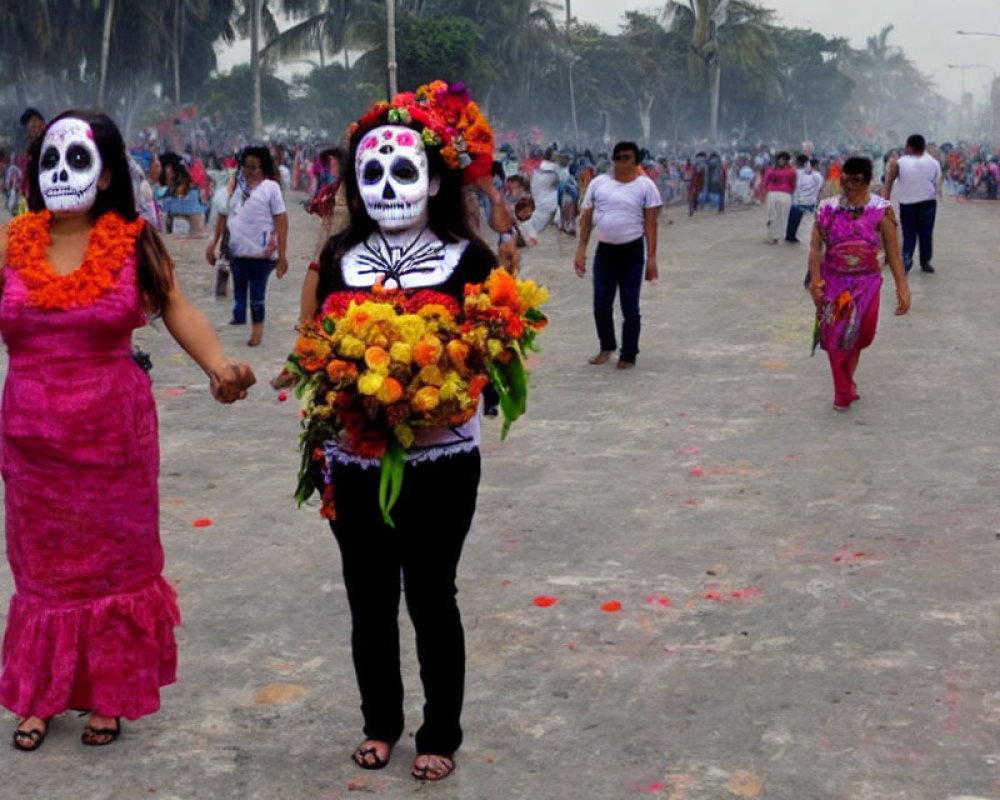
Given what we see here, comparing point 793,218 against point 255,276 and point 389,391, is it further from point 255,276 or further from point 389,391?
point 389,391

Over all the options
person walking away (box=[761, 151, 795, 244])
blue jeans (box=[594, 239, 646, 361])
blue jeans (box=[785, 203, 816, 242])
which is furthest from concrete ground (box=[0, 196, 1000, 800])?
person walking away (box=[761, 151, 795, 244])

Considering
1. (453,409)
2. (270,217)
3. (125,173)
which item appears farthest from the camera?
(270,217)

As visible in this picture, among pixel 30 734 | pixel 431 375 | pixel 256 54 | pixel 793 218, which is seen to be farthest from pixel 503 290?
pixel 256 54

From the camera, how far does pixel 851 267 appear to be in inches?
384

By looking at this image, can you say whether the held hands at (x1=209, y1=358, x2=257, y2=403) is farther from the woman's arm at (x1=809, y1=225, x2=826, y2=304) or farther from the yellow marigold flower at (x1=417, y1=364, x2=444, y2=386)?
the woman's arm at (x1=809, y1=225, x2=826, y2=304)

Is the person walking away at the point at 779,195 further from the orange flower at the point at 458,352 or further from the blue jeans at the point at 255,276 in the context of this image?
the orange flower at the point at 458,352

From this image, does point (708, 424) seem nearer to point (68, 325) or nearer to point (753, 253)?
point (68, 325)

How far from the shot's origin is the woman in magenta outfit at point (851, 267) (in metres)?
9.62

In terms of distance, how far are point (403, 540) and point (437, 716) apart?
0.56 meters

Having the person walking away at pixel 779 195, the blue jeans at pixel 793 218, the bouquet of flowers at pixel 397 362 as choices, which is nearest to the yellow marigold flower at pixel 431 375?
the bouquet of flowers at pixel 397 362

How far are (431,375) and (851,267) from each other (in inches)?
253

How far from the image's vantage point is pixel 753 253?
2227 cm

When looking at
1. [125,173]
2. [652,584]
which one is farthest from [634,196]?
[125,173]

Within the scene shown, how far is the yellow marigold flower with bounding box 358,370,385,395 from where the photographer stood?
383 centimetres
